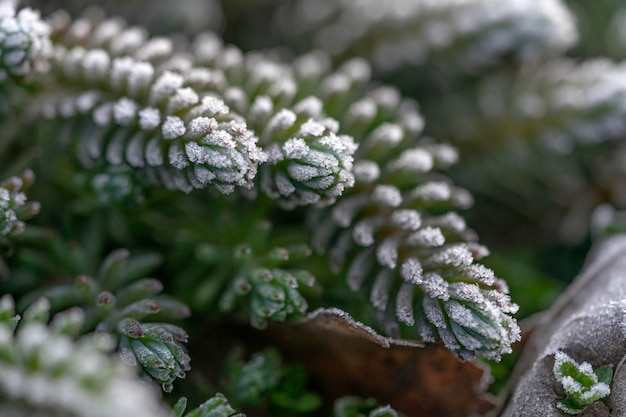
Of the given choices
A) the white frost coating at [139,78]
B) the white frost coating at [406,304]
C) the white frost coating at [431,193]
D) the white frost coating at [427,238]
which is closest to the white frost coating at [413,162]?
the white frost coating at [431,193]

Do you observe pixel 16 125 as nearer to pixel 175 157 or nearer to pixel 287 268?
pixel 175 157

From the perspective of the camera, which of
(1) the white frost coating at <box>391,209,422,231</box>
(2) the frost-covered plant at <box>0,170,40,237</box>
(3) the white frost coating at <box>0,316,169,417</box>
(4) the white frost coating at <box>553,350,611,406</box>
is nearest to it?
(3) the white frost coating at <box>0,316,169,417</box>

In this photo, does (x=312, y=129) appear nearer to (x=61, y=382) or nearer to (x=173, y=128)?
(x=173, y=128)

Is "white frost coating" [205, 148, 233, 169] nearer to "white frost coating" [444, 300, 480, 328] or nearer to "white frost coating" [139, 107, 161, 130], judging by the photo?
"white frost coating" [139, 107, 161, 130]

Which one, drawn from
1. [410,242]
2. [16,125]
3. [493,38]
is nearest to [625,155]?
[493,38]

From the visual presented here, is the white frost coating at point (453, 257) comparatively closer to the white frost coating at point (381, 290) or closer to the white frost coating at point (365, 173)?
the white frost coating at point (381, 290)

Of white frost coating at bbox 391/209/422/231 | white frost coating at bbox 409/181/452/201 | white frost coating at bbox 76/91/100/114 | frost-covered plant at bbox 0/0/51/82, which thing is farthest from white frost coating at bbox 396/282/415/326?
frost-covered plant at bbox 0/0/51/82

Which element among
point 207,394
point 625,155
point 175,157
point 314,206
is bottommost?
point 207,394

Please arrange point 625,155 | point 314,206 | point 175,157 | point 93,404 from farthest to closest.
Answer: point 625,155 → point 314,206 → point 175,157 → point 93,404
